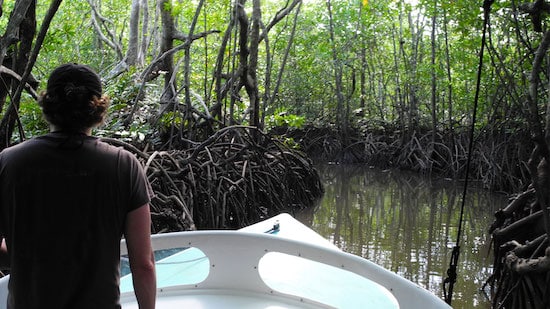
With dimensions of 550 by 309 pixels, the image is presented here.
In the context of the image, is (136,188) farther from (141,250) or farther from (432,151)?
(432,151)

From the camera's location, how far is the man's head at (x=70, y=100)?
136 cm

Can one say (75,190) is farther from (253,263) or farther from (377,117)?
(377,117)

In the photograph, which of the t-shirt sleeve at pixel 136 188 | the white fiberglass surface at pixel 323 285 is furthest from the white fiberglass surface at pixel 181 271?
the t-shirt sleeve at pixel 136 188

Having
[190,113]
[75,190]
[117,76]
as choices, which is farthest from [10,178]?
[117,76]

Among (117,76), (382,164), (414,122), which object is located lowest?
(382,164)

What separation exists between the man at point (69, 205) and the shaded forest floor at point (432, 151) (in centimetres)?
636

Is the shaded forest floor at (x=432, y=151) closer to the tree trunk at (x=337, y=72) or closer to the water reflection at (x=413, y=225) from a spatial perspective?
the tree trunk at (x=337, y=72)

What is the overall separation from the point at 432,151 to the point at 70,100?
11.6m

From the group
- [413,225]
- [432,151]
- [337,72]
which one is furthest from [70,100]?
[337,72]

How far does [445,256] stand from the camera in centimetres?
558

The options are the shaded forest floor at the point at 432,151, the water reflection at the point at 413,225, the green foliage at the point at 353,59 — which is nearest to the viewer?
the water reflection at the point at 413,225

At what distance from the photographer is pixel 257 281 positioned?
2.56m

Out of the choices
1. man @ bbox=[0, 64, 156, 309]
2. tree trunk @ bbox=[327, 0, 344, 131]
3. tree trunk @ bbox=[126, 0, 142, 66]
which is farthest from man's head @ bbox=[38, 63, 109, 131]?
tree trunk @ bbox=[327, 0, 344, 131]

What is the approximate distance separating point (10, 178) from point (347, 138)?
44.3 feet
